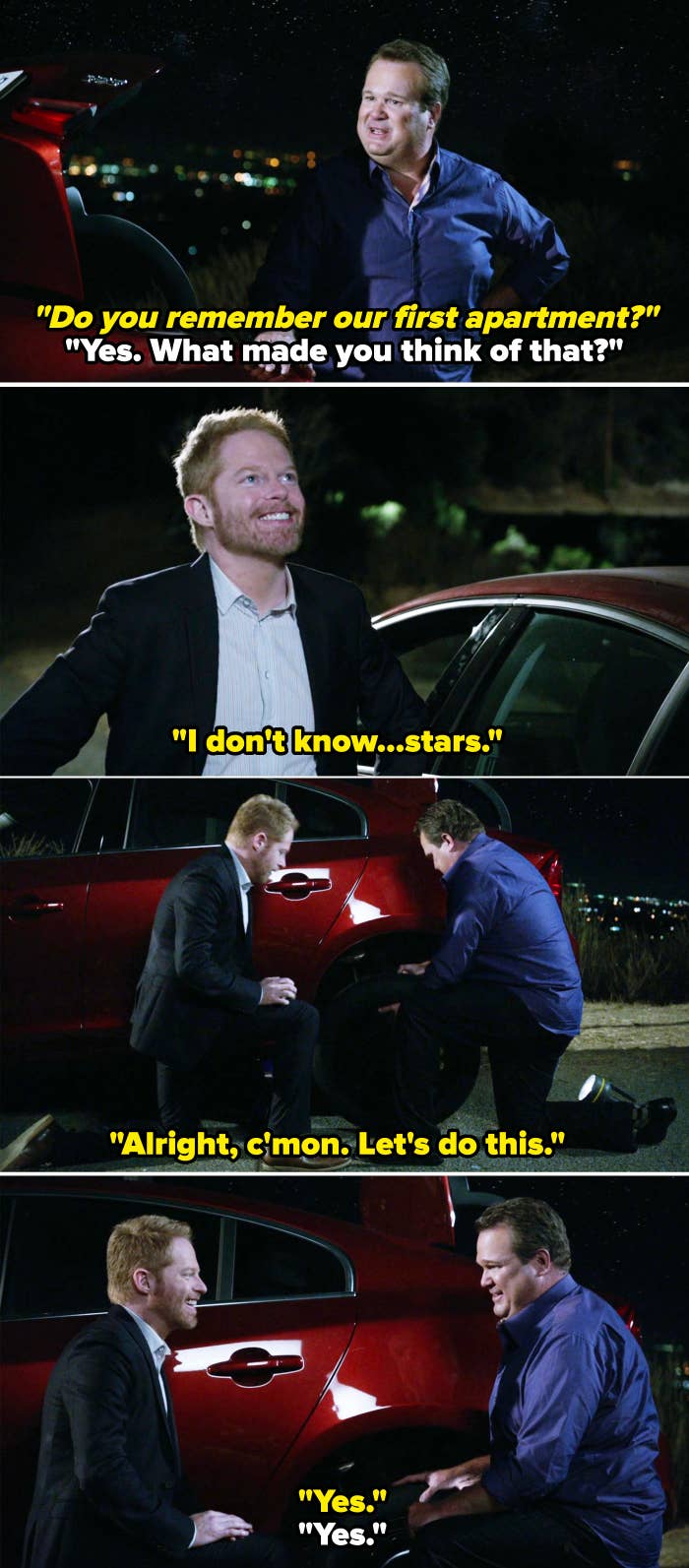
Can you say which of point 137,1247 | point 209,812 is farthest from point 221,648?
point 137,1247

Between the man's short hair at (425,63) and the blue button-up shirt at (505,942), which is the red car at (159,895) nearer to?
the blue button-up shirt at (505,942)

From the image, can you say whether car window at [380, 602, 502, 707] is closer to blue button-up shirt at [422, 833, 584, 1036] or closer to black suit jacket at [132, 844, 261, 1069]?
blue button-up shirt at [422, 833, 584, 1036]

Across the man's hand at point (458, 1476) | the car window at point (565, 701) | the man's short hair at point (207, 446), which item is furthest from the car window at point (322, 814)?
the man's hand at point (458, 1476)

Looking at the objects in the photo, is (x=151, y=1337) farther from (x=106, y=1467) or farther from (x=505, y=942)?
(x=505, y=942)

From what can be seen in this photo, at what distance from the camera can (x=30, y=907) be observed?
Answer: 2721mm

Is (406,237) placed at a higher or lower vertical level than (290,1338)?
higher

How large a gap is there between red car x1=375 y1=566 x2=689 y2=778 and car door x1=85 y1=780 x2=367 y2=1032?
234 mm

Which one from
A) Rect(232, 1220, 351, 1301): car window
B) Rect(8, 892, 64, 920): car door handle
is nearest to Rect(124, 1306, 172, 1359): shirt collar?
Rect(232, 1220, 351, 1301): car window

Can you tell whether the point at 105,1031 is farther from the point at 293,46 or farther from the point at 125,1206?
the point at 293,46

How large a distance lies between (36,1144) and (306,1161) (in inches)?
18.9

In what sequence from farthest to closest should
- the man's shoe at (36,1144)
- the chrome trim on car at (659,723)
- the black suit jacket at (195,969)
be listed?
1. the man's shoe at (36,1144)
2. the black suit jacket at (195,969)
3. the chrome trim on car at (659,723)

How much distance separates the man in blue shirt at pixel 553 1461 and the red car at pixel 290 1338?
1.8 inches

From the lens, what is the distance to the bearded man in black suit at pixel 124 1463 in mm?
2523

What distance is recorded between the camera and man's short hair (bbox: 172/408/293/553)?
2514mm
